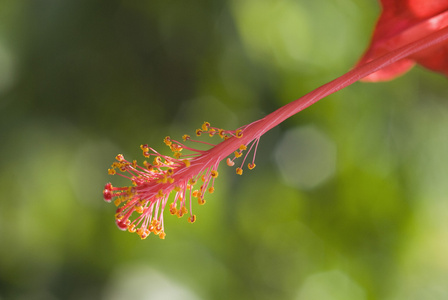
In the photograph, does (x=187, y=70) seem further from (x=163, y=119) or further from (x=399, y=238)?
(x=399, y=238)

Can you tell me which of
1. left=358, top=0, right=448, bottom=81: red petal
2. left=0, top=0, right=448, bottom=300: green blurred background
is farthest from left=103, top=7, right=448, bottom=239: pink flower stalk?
left=0, top=0, right=448, bottom=300: green blurred background

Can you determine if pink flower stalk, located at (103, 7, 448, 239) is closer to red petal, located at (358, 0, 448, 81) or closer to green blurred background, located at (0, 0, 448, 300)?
red petal, located at (358, 0, 448, 81)

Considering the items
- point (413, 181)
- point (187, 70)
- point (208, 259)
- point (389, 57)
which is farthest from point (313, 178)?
point (389, 57)

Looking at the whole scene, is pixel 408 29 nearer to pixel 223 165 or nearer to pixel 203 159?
pixel 203 159

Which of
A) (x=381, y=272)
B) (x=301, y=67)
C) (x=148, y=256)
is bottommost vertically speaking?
(x=148, y=256)

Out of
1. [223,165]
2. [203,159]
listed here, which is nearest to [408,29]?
[203,159]

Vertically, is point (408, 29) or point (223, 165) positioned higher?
point (408, 29)
